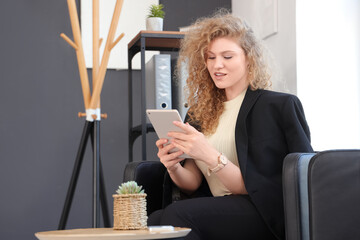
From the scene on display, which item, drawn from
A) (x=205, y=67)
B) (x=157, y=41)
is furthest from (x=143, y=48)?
(x=205, y=67)

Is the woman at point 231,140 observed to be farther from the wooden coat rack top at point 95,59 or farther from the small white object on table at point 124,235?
the wooden coat rack top at point 95,59

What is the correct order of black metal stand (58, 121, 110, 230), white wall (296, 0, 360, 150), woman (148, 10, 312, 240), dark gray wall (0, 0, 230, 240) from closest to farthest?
woman (148, 10, 312, 240) < white wall (296, 0, 360, 150) < black metal stand (58, 121, 110, 230) < dark gray wall (0, 0, 230, 240)

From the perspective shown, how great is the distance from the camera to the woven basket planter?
134 centimetres

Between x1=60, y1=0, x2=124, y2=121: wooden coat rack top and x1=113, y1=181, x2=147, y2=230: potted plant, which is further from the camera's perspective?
x1=60, y1=0, x2=124, y2=121: wooden coat rack top

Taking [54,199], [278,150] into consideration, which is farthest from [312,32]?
[54,199]

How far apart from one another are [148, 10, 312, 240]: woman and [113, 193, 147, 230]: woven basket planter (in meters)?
0.26

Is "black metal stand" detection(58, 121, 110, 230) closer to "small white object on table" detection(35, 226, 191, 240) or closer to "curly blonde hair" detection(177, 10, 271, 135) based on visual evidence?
"curly blonde hair" detection(177, 10, 271, 135)

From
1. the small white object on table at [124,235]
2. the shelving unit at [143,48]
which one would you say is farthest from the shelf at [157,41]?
the small white object on table at [124,235]

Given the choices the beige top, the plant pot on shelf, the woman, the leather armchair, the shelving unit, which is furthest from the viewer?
the plant pot on shelf

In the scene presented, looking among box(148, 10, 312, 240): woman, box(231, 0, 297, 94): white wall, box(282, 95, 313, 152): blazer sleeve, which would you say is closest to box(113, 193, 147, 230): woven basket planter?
box(148, 10, 312, 240): woman

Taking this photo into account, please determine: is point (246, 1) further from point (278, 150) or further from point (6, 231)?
point (6, 231)

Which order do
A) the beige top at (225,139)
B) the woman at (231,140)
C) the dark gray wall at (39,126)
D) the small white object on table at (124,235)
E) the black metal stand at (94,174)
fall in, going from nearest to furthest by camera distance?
the small white object on table at (124,235)
the woman at (231,140)
the beige top at (225,139)
the black metal stand at (94,174)
the dark gray wall at (39,126)

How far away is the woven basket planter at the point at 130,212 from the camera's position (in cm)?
134

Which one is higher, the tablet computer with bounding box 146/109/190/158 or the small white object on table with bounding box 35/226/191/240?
the tablet computer with bounding box 146/109/190/158
